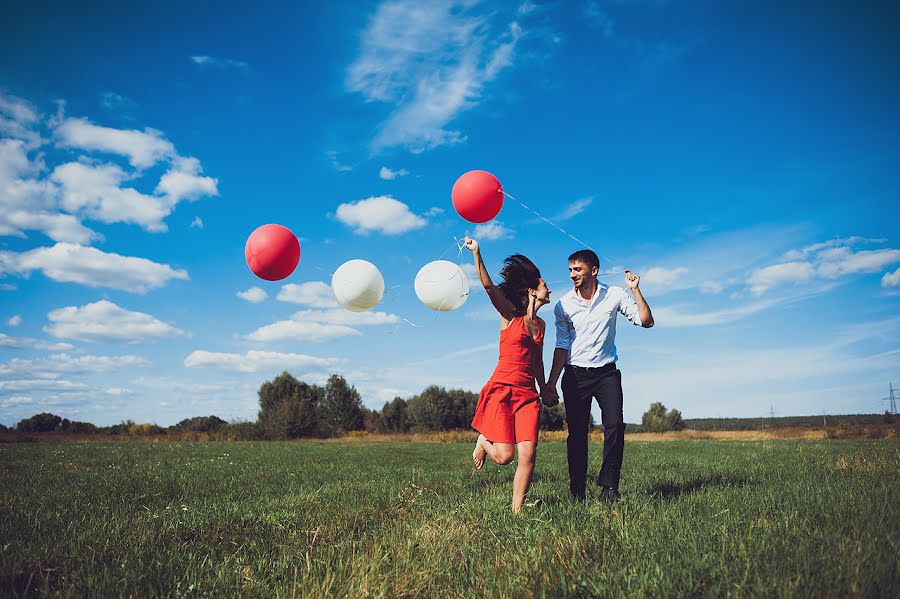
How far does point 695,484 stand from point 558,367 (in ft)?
9.69

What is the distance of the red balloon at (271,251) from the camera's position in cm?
593

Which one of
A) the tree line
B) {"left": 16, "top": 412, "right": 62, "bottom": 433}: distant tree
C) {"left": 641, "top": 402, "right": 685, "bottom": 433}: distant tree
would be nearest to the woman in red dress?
the tree line

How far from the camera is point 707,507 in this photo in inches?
183

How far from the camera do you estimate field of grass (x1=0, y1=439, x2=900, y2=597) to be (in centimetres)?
285

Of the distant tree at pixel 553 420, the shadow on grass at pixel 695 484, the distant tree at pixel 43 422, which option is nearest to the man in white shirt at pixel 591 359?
the shadow on grass at pixel 695 484

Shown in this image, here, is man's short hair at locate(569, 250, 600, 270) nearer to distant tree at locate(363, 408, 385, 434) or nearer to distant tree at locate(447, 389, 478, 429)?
distant tree at locate(447, 389, 478, 429)

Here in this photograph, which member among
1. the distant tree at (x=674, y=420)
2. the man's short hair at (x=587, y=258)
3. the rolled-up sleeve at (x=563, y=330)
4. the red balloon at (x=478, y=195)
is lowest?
the distant tree at (x=674, y=420)

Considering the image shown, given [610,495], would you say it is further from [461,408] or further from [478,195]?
[461,408]

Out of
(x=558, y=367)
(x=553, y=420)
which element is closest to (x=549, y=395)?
(x=558, y=367)

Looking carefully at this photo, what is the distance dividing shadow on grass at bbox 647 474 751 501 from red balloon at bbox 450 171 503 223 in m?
3.53

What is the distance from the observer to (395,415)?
3351 inches

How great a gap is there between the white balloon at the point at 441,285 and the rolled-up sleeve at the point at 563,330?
111 centimetres

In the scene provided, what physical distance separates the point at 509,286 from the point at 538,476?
460 centimetres

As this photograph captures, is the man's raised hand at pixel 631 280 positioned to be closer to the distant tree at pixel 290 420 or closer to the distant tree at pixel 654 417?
the distant tree at pixel 290 420
